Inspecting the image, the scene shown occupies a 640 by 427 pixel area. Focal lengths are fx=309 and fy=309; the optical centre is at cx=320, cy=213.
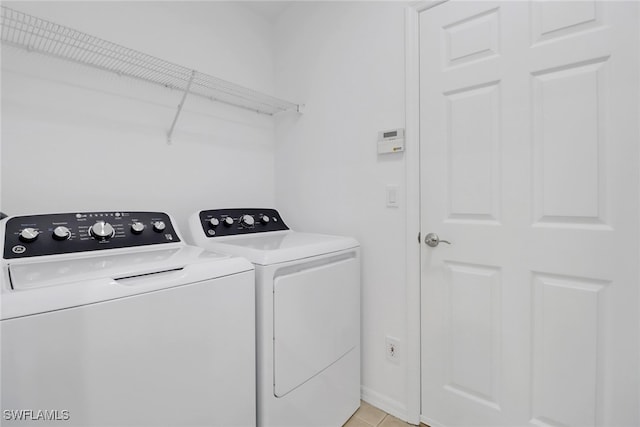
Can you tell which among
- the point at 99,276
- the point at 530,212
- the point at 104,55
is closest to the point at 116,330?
the point at 99,276

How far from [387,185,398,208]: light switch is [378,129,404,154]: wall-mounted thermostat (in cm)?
19

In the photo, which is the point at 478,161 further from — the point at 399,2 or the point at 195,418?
the point at 195,418

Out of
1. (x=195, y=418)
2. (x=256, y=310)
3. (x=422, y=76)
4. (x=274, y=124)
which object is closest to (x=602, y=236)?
(x=422, y=76)

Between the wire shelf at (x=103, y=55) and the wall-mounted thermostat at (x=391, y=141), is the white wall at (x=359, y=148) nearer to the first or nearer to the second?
the wall-mounted thermostat at (x=391, y=141)

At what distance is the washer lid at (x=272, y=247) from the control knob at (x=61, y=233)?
0.54 metres

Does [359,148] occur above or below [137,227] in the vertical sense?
above

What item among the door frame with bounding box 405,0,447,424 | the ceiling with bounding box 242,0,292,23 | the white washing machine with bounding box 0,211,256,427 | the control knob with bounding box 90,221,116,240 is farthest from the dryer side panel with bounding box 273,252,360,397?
the ceiling with bounding box 242,0,292,23

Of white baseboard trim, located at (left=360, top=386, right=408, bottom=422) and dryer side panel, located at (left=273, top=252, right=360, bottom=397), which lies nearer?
dryer side panel, located at (left=273, top=252, right=360, bottom=397)

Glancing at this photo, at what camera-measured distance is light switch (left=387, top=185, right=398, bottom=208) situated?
1.62 m

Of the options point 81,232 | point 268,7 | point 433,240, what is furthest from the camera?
point 268,7

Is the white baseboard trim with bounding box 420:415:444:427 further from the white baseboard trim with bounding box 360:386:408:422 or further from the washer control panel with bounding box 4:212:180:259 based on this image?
the washer control panel with bounding box 4:212:180:259

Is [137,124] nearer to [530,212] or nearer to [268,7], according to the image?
[268,7]

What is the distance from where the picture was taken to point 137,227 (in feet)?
4.47

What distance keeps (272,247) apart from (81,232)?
0.75m
